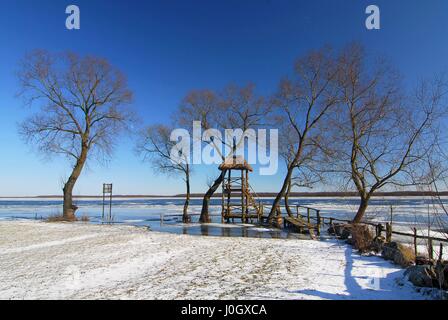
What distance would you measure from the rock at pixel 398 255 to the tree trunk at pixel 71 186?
66.0 feet

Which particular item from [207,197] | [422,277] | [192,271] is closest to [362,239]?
[422,277]

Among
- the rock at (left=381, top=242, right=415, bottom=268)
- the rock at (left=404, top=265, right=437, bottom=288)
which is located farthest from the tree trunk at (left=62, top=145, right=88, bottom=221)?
the rock at (left=404, top=265, right=437, bottom=288)

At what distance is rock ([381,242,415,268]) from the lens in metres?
8.16

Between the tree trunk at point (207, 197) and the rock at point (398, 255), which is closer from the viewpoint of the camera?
the rock at point (398, 255)

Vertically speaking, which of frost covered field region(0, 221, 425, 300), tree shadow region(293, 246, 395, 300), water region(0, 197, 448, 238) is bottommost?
water region(0, 197, 448, 238)

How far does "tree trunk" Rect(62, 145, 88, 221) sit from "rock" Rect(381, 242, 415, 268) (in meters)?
20.1

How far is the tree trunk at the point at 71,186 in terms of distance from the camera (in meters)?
22.0

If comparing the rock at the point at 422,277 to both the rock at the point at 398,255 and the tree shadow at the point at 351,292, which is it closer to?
the tree shadow at the point at 351,292

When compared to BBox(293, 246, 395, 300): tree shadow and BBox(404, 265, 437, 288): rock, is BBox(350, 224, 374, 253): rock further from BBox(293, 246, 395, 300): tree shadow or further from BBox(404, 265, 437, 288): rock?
BBox(404, 265, 437, 288): rock

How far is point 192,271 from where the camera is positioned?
7672mm

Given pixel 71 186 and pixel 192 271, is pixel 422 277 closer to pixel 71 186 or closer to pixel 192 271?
pixel 192 271

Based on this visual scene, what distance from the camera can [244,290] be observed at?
20.0 ft

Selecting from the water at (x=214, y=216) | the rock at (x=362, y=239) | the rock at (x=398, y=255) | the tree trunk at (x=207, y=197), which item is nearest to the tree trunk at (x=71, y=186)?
the water at (x=214, y=216)

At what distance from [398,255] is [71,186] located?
20.8m
